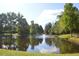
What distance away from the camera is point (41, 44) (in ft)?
7.07

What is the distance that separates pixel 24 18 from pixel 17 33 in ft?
0.43

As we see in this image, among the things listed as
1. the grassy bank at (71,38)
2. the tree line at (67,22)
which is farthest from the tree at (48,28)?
the grassy bank at (71,38)

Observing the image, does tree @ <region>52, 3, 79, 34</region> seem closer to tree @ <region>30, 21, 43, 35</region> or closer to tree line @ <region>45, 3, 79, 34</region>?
tree line @ <region>45, 3, 79, 34</region>

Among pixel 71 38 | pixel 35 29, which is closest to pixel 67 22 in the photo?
pixel 71 38

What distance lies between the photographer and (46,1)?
2166 mm

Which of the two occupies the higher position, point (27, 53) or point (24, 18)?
point (24, 18)

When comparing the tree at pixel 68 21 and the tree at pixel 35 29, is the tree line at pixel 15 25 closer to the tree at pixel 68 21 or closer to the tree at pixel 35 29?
the tree at pixel 35 29

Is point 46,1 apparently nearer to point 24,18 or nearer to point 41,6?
point 41,6

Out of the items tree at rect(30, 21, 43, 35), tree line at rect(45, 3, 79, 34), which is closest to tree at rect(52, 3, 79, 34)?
tree line at rect(45, 3, 79, 34)

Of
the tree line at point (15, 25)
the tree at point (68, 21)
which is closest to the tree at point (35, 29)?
the tree line at point (15, 25)

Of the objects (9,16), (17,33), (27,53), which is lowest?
(27,53)

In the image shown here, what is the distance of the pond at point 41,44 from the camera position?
216 cm

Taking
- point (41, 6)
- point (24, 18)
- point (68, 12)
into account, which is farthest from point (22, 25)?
point (68, 12)

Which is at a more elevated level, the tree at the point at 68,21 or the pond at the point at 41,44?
the tree at the point at 68,21
